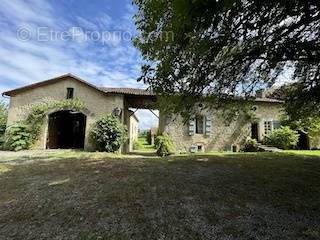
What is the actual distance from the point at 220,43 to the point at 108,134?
842cm

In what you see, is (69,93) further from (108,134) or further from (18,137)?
(108,134)

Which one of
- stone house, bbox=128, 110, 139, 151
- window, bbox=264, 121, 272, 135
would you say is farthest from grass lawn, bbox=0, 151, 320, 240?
window, bbox=264, 121, 272, 135

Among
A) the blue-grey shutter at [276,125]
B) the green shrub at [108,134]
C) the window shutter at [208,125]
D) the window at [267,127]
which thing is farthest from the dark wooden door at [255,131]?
the green shrub at [108,134]

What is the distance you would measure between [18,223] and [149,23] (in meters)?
4.23

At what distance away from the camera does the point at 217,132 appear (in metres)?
12.5

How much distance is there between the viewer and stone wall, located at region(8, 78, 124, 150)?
10.1 metres

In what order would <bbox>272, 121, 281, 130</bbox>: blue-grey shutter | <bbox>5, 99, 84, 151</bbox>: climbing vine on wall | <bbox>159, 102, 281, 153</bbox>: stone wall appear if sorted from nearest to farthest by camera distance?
<bbox>5, 99, 84, 151</bbox>: climbing vine on wall → <bbox>159, 102, 281, 153</bbox>: stone wall → <bbox>272, 121, 281, 130</bbox>: blue-grey shutter

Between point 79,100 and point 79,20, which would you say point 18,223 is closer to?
point 79,20

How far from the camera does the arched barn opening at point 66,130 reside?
1142 centimetres

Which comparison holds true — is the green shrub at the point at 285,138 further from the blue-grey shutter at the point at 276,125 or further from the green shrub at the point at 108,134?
the green shrub at the point at 108,134

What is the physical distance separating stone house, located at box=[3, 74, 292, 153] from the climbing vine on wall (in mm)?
305

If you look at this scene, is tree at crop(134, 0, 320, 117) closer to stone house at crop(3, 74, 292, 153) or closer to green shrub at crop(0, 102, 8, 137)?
stone house at crop(3, 74, 292, 153)

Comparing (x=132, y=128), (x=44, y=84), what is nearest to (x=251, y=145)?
(x=132, y=128)

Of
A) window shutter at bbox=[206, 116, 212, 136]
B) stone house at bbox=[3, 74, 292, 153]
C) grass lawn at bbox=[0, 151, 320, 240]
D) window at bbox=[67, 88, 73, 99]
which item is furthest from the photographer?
window shutter at bbox=[206, 116, 212, 136]
